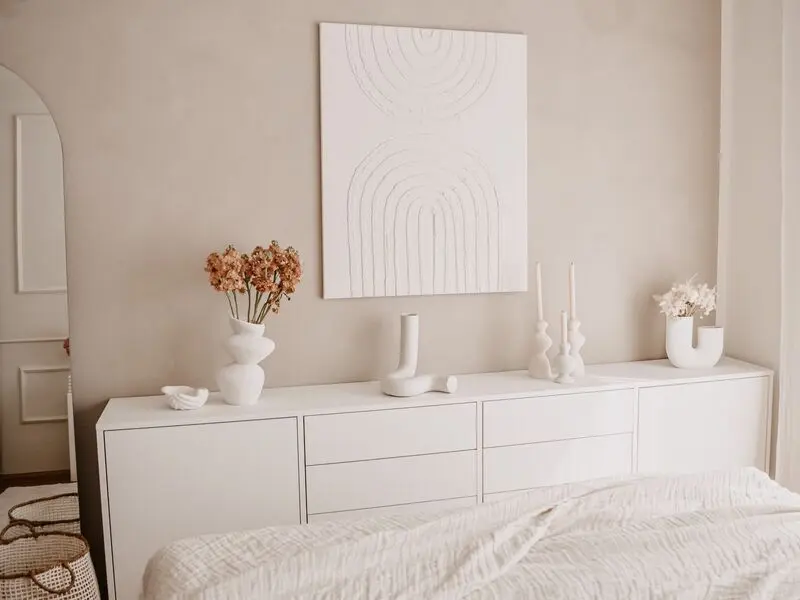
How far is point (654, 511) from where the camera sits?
199cm

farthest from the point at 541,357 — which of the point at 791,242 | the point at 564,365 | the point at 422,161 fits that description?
the point at 791,242

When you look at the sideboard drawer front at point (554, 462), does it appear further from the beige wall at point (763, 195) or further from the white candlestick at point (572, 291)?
the beige wall at point (763, 195)

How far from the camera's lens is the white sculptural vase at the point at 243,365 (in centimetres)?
269

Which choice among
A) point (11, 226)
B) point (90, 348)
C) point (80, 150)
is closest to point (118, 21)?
point (80, 150)

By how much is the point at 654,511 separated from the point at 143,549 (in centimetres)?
157

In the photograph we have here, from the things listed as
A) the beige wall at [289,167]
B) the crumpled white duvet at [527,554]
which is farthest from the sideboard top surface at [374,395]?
the crumpled white duvet at [527,554]

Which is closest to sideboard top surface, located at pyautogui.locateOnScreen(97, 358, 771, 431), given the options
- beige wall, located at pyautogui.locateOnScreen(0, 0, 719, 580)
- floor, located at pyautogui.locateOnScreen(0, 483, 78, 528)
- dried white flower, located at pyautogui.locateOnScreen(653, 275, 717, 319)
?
beige wall, located at pyautogui.locateOnScreen(0, 0, 719, 580)

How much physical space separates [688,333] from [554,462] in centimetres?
82

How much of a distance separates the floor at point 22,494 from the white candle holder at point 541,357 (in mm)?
1719

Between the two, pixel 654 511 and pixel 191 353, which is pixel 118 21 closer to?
pixel 191 353

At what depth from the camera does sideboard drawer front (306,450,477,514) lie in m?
→ 2.70

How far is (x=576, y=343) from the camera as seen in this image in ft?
10.2

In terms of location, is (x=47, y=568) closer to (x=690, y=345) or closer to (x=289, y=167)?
(x=289, y=167)

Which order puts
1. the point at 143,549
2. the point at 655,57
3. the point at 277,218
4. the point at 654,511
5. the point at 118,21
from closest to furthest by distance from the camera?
the point at 654,511 → the point at 143,549 → the point at 118,21 → the point at 277,218 → the point at 655,57
